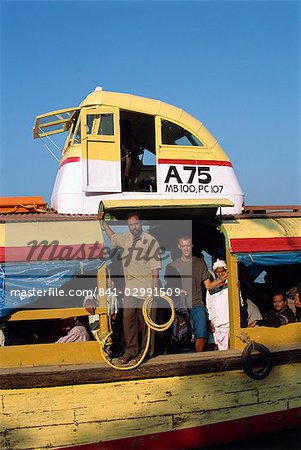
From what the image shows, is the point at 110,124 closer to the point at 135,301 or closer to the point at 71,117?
the point at 71,117

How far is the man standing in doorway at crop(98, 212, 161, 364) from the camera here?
5645mm

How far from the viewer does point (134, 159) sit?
784cm

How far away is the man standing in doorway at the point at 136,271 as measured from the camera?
5645mm

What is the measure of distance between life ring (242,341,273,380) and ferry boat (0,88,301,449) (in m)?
0.01

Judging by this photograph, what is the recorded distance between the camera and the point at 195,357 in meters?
5.70

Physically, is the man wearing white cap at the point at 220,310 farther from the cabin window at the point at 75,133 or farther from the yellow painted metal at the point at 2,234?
the cabin window at the point at 75,133

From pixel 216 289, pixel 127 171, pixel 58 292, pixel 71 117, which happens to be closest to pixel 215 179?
pixel 127 171

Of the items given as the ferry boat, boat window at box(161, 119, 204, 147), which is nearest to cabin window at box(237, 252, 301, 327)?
the ferry boat

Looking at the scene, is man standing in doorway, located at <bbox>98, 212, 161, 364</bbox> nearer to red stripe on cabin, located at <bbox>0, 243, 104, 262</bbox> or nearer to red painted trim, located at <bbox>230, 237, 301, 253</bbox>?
red stripe on cabin, located at <bbox>0, 243, 104, 262</bbox>

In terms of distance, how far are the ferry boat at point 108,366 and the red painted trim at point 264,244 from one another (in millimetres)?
13

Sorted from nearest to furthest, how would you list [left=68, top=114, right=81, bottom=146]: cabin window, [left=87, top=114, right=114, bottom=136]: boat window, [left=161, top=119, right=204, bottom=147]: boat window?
[left=87, top=114, right=114, bottom=136]: boat window, [left=161, top=119, right=204, bottom=147]: boat window, [left=68, top=114, right=81, bottom=146]: cabin window

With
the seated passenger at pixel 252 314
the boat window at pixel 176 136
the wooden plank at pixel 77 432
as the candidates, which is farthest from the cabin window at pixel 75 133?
the wooden plank at pixel 77 432

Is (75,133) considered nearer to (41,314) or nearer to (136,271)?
(136,271)

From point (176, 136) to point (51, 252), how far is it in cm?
314
